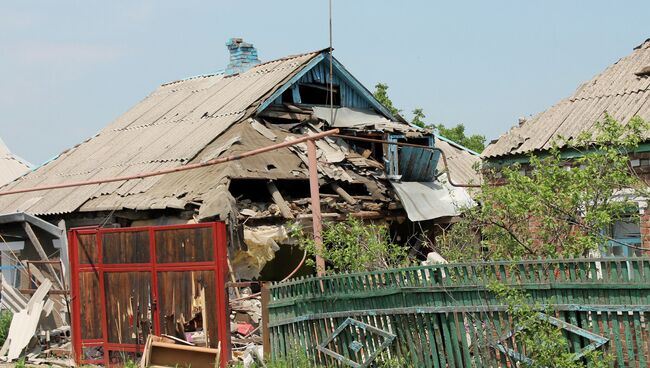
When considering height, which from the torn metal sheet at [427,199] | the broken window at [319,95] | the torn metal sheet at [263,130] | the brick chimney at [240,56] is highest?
the brick chimney at [240,56]

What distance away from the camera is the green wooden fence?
7.48m

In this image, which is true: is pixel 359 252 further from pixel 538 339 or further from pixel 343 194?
pixel 343 194

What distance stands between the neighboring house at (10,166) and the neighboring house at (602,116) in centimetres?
2012

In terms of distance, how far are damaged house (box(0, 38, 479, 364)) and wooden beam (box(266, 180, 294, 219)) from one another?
29 mm

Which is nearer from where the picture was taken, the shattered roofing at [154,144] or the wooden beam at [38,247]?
the wooden beam at [38,247]

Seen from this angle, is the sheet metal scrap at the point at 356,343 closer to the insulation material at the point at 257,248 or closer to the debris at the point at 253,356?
the debris at the point at 253,356

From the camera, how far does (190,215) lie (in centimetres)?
1480

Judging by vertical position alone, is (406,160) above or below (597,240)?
above

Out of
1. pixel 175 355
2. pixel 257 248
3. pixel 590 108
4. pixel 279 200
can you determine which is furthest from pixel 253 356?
pixel 590 108

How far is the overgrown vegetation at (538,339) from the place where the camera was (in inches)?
296

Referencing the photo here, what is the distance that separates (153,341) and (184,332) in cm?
44

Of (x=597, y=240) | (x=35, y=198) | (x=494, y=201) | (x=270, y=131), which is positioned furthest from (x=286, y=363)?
(x=35, y=198)

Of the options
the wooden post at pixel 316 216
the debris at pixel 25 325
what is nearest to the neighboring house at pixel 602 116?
the wooden post at pixel 316 216

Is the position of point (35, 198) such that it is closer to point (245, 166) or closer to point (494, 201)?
point (245, 166)
